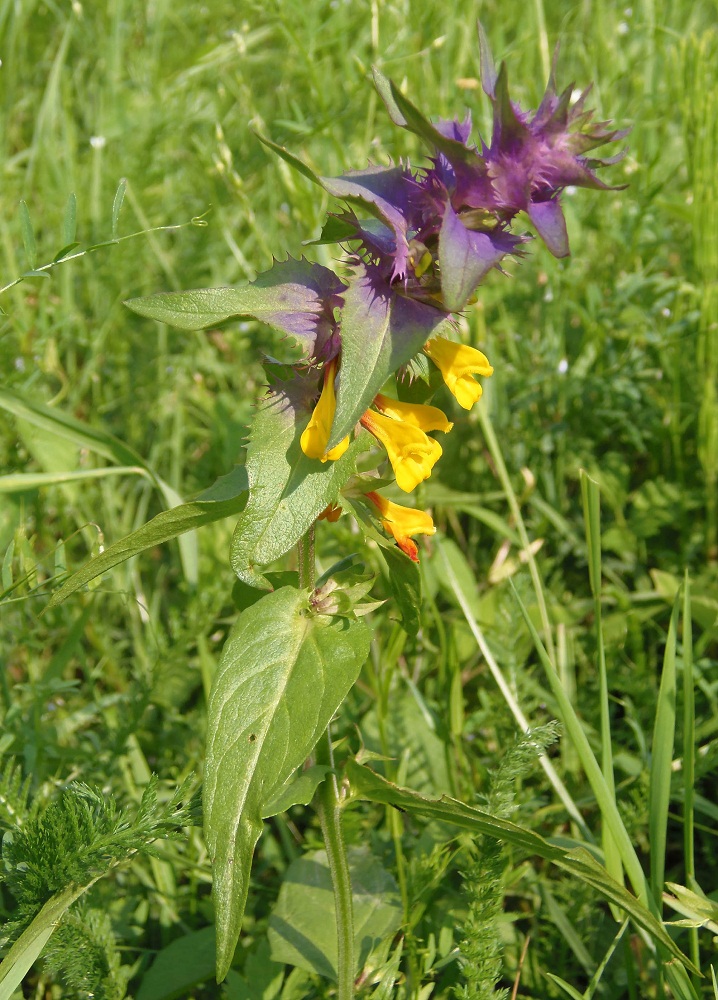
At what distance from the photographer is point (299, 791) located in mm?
889

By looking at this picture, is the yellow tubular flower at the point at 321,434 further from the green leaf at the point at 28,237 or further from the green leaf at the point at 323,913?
the green leaf at the point at 323,913

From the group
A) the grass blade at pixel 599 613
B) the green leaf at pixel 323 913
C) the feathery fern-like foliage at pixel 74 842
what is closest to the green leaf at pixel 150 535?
the feathery fern-like foliage at pixel 74 842

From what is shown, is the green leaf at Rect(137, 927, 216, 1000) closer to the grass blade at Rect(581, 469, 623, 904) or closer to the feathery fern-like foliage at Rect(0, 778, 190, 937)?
the feathery fern-like foliage at Rect(0, 778, 190, 937)

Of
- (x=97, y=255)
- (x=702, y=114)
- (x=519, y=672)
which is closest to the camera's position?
(x=519, y=672)

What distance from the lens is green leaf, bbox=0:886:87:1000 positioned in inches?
34.1

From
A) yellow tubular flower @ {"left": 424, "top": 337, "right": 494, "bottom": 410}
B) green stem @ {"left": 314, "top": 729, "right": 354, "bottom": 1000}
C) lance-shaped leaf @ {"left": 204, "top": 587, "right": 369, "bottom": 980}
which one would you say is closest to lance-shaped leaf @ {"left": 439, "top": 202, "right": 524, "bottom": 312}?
yellow tubular flower @ {"left": 424, "top": 337, "right": 494, "bottom": 410}

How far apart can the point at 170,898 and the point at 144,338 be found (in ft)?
4.11

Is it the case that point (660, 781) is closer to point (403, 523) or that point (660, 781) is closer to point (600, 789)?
point (600, 789)

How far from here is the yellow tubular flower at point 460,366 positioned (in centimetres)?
89

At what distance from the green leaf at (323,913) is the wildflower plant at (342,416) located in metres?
0.21

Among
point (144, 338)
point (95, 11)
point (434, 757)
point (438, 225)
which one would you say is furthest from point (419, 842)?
point (95, 11)

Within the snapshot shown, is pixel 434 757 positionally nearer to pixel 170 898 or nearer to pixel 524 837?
pixel 170 898

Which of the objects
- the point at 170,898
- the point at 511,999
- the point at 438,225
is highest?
the point at 438,225

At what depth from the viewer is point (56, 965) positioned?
3.14ft
